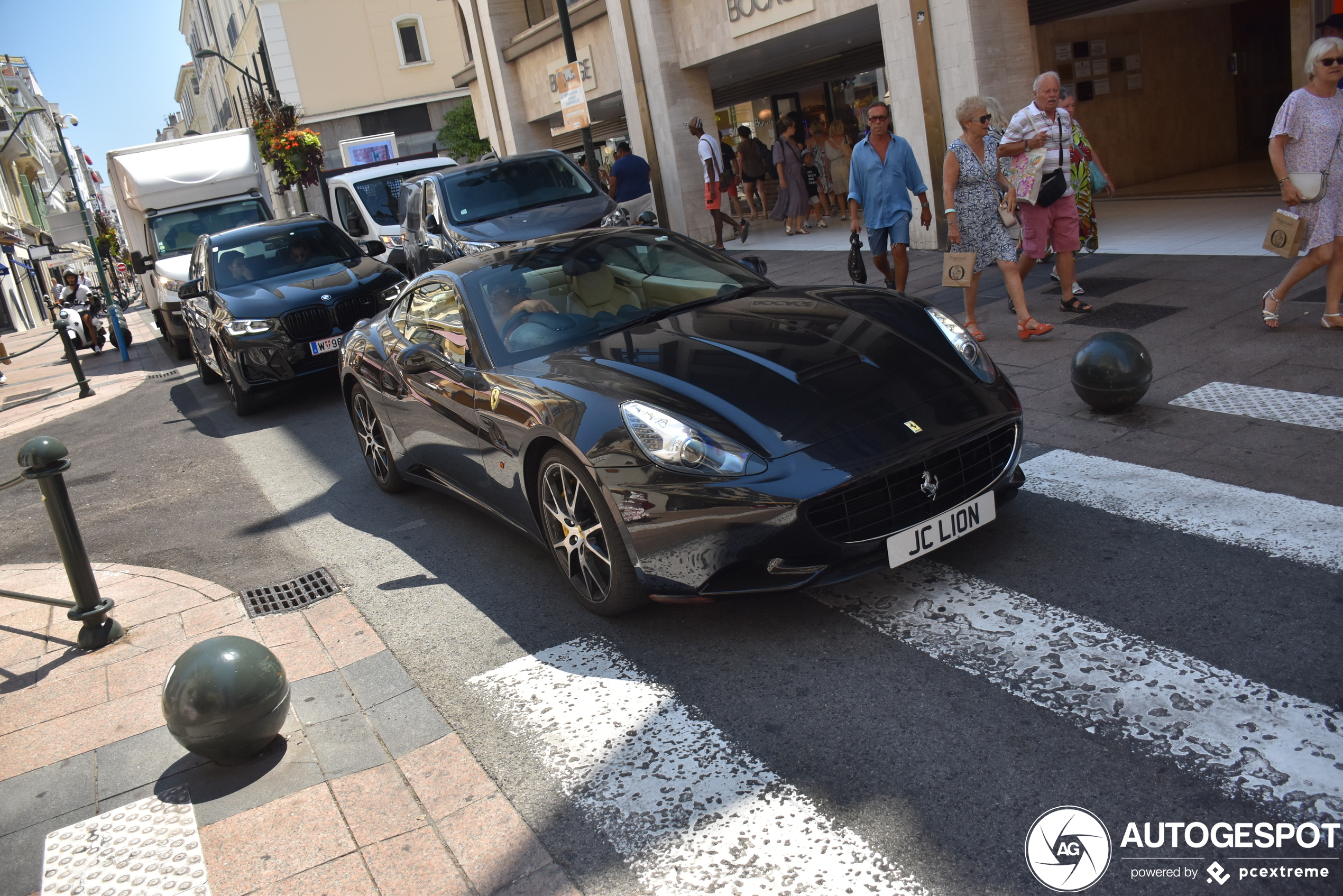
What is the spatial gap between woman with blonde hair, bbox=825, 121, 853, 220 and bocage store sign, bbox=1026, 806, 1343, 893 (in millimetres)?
16564

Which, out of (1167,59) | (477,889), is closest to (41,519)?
(477,889)

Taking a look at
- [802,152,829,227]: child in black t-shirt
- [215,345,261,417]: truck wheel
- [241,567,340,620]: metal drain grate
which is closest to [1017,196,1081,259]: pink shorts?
[241,567,340,620]: metal drain grate

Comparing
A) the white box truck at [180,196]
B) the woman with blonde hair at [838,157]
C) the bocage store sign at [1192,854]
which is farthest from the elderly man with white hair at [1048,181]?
the white box truck at [180,196]

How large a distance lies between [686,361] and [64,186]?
103 m

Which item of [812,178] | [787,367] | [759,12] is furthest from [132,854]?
[812,178]

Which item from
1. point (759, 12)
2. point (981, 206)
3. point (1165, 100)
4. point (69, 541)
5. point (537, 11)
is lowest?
point (69, 541)

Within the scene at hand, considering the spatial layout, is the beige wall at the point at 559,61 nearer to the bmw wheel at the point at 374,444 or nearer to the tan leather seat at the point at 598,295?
the bmw wheel at the point at 374,444

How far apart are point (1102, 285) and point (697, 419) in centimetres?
654

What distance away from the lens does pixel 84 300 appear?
22172mm

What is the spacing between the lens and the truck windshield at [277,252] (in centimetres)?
1134

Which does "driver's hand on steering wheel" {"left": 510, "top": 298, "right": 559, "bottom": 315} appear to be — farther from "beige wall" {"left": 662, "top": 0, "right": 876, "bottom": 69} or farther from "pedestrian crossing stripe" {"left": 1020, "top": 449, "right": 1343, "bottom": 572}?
"beige wall" {"left": 662, "top": 0, "right": 876, "bottom": 69}

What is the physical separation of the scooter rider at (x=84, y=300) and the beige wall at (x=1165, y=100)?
725 inches

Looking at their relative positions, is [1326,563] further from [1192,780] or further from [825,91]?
[825,91]

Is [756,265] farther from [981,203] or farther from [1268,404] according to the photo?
[981,203]
